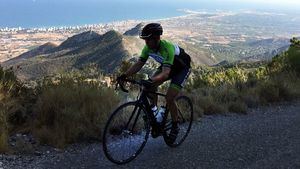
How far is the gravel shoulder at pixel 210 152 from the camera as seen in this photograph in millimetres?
5605

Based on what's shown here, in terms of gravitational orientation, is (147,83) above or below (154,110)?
above

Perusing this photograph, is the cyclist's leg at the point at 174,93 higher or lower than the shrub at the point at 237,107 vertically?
higher

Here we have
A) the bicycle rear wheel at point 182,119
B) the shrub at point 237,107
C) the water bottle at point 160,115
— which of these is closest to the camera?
the water bottle at point 160,115

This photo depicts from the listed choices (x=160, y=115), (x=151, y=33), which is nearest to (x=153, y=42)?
(x=151, y=33)

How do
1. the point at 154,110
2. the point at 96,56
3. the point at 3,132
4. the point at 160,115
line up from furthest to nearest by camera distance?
A: the point at 96,56
the point at 160,115
the point at 154,110
the point at 3,132

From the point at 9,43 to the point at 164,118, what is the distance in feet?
502

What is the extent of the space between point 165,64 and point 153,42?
34cm

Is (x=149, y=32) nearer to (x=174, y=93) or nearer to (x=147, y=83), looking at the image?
(x=147, y=83)

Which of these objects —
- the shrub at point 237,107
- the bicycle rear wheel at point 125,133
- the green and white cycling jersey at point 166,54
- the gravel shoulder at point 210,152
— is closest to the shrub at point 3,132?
the gravel shoulder at point 210,152

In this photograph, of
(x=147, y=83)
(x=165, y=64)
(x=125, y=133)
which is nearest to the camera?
(x=147, y=83)

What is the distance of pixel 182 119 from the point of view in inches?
274

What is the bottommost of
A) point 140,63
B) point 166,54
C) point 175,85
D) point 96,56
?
point 96,56

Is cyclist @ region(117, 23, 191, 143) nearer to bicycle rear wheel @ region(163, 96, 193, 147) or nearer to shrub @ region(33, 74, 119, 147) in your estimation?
bicycle rear wheel @ region(163, 96, 193, 147)

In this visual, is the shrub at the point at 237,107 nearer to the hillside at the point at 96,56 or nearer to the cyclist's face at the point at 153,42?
the cyclist's face at the point at 153,42
